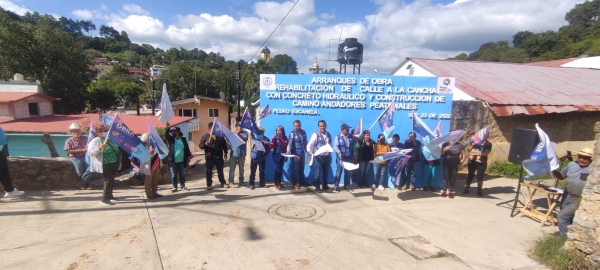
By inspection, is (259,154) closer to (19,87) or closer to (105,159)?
(105,159)

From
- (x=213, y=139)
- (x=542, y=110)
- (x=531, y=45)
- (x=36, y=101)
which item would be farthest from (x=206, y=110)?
(x=531, y=45)

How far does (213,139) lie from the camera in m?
6.57

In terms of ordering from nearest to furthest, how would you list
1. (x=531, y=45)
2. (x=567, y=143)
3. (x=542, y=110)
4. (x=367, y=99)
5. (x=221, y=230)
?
1. (x=221, y=230)
2. (x=367, y=99)
3. (x=542, y=110)
4. (x=567, y=143)
5. (x=531, y=45)

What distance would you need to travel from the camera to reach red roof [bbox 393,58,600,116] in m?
9.30

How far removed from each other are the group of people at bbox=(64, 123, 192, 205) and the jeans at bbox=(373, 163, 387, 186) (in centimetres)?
429

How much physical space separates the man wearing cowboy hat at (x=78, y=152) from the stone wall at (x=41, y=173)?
0.22 meters

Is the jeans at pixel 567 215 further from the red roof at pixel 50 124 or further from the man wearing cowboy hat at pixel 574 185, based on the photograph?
the red roof at pixel 50 124

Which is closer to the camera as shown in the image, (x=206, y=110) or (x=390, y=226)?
(x=390, y=226)

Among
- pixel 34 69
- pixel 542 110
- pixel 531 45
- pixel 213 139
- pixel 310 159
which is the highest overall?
pixel 531 45

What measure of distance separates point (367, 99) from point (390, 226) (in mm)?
3428

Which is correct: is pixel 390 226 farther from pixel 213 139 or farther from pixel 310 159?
pixel 213 139

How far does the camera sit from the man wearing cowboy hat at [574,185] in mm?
4523

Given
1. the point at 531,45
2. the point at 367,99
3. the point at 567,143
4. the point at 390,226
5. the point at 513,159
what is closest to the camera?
the point at 390,226

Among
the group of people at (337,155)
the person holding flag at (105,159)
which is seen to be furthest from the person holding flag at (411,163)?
the person holding flag at (105,159)
